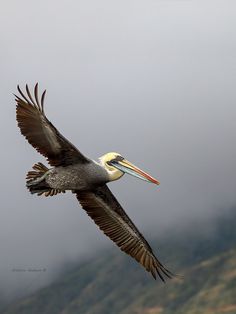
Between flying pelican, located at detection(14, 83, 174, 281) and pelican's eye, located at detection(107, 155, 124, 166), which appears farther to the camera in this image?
pelican's eye, located at detection(107, 155, 124, 166)

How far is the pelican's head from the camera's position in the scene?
2662 centimetres

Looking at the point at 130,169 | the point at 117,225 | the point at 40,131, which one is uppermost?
the point at 40,131

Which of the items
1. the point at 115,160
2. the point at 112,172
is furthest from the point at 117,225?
the point at 115,160

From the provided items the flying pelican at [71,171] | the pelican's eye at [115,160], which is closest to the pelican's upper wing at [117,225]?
the flying pelican at [71,171]

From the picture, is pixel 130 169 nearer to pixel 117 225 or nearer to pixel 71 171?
pixel 71 171

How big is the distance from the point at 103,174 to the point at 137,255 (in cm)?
451

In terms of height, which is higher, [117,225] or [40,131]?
[40,131]

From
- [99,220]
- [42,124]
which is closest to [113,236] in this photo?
[99,220]

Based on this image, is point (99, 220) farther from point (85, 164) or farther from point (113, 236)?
point (85, 164)

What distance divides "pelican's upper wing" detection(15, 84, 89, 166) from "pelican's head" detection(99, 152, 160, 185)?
963 mm

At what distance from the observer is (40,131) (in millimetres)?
26172

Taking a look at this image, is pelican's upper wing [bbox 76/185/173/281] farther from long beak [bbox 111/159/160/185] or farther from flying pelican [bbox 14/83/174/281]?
long beak [bbox 111/159/160/185]

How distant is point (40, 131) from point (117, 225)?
582 centimetres

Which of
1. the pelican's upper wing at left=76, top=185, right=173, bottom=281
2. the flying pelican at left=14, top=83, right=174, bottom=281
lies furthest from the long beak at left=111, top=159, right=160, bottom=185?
the pelican's upper wing at left=76, top=185, right=173, bottom=281
